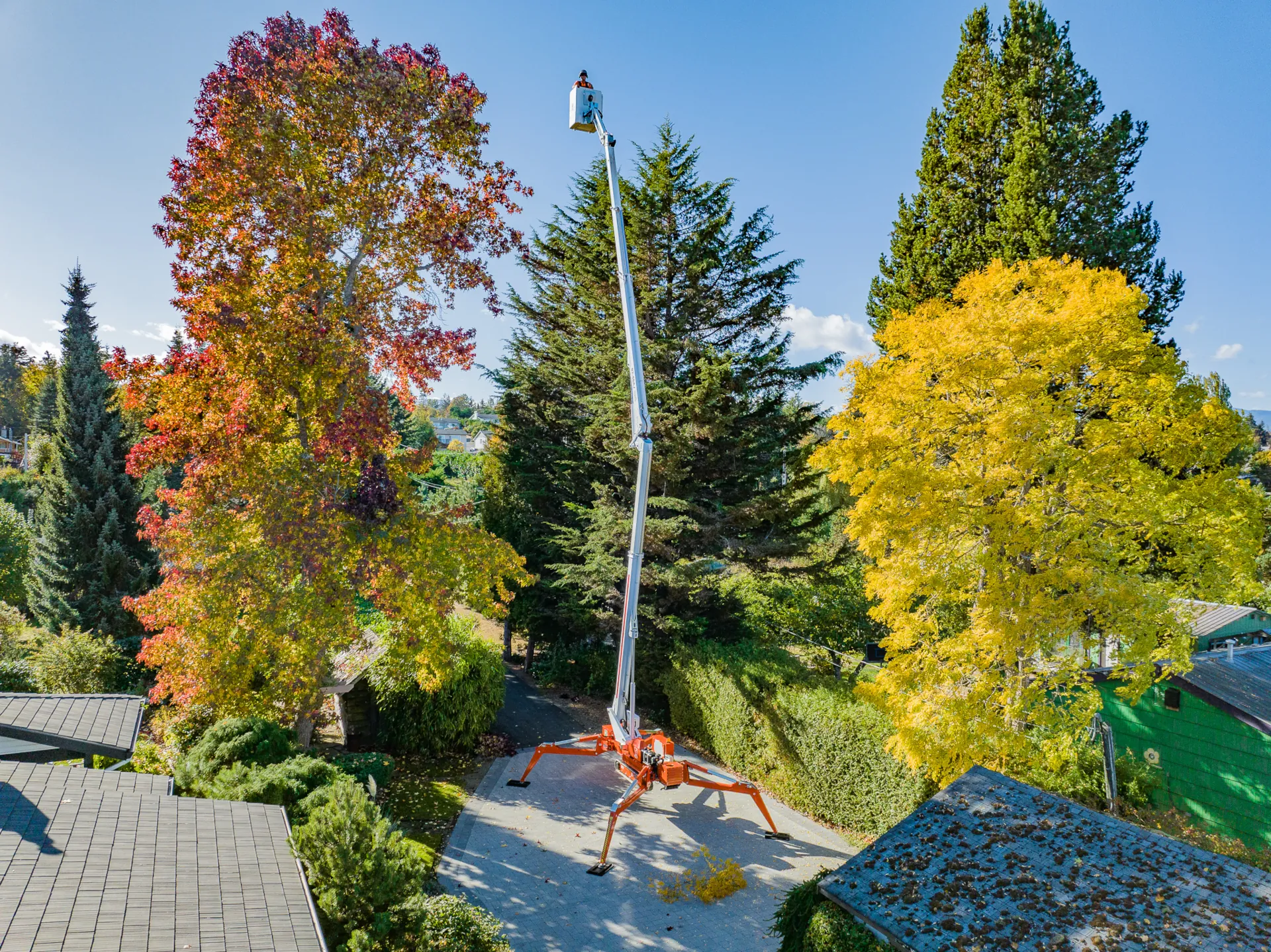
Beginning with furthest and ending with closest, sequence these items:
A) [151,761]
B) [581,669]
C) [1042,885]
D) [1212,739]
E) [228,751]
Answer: [581,669] < [151,761] < [1212,739] < [228,751] < [1042,885]

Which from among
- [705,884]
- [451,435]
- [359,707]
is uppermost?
[451,435]

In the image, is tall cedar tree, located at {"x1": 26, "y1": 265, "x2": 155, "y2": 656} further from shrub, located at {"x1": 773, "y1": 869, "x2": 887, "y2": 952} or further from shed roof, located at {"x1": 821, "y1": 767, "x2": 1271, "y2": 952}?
shed roof, located at {"x1": 821, "y1": 767, "x2": 1271, "y2": 952}

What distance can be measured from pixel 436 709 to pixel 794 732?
679cm

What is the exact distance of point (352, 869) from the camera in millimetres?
6586

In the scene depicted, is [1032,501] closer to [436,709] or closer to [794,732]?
[794,732]

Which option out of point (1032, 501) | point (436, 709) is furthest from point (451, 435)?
point (1032, 501)

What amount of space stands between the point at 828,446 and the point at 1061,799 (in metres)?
4.78

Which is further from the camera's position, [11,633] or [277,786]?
[11,633]

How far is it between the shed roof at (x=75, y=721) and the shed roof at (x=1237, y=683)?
14294 millimetres

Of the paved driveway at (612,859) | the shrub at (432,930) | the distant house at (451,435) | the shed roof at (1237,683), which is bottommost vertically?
the paved driveway at (612,859)

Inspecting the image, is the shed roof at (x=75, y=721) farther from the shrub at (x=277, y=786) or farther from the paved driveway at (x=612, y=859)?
→ the paved driveway at (x=612, y=859)

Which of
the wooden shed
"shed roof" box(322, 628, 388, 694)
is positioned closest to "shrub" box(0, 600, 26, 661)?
the wooden shed

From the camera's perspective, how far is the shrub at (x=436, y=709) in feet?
44.3

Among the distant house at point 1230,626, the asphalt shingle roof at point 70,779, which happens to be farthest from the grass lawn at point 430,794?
the distant house at point 1230,626
